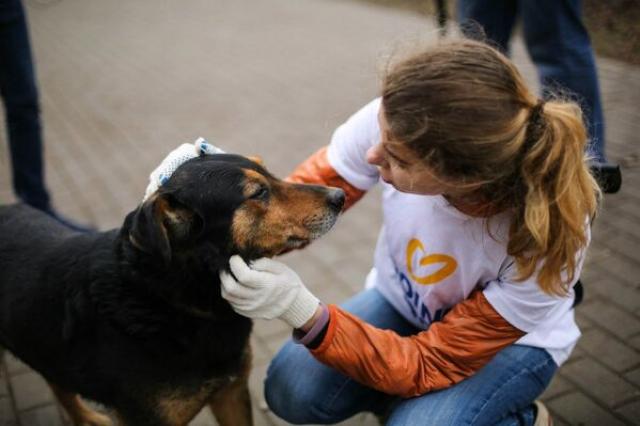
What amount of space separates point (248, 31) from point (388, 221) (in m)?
9.98

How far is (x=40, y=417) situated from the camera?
2975mm

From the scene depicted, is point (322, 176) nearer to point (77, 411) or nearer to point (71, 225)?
point (71, 225)

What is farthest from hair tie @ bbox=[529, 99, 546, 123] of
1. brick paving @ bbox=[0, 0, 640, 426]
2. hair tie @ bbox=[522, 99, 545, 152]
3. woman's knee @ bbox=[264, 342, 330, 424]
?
woman's knee @ bbox=[264, 342, 330, 424]

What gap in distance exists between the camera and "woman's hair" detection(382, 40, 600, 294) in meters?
1.75

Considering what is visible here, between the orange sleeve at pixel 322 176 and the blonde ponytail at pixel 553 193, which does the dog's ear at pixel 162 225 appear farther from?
the blonde ponytail at pixel 553 193

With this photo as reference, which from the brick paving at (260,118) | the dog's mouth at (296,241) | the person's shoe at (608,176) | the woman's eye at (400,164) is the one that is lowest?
the brick paving at (260,118)

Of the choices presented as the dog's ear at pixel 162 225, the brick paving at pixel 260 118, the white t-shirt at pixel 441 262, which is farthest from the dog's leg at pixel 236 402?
the white t-shirt at pixel 441 262

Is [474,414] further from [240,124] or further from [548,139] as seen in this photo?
[240,124]

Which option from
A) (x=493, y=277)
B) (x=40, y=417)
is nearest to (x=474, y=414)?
(x=493, y=277)

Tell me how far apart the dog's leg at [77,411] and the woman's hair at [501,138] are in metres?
2.16

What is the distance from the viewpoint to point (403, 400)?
7.55 feet

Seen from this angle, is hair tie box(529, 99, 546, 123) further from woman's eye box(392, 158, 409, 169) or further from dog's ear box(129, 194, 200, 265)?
dog's ear box(129, 194, 200, 265)

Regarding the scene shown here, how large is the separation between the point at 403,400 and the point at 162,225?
123cm

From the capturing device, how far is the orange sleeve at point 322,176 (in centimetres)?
259
